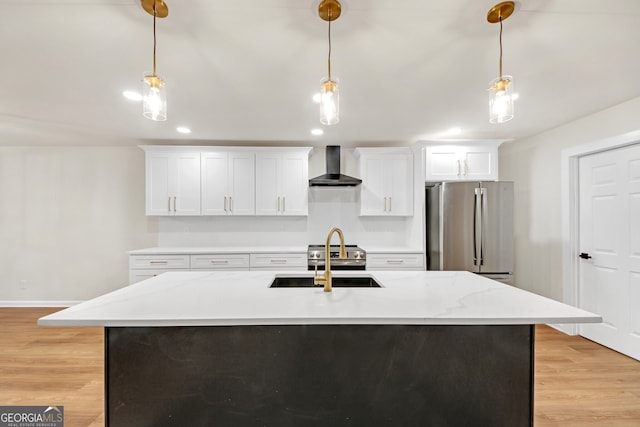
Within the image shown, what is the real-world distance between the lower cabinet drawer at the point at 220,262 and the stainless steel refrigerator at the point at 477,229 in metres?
2.37

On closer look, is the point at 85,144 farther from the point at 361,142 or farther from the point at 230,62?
the point at 361,142

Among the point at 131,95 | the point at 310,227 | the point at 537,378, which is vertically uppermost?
the point at 131,95

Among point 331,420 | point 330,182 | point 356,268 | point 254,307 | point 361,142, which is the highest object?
point 361,142

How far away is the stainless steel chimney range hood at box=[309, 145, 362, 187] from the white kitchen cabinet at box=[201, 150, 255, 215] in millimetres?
857

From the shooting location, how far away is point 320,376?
4.43 ft

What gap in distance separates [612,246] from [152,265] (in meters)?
4.98

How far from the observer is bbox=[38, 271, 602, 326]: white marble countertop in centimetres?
122

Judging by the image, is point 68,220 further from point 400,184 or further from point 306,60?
point 400,184

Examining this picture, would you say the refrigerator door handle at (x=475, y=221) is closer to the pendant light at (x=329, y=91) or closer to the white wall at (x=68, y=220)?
the pendant light at (x=329, y=91)

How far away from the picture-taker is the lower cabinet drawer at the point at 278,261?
3672 millimetres

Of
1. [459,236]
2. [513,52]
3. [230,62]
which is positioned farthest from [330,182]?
[513,52]

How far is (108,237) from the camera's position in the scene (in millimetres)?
4340

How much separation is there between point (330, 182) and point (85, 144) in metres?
3.55

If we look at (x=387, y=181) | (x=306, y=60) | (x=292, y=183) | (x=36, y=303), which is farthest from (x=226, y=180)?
(x=36, y=303)
